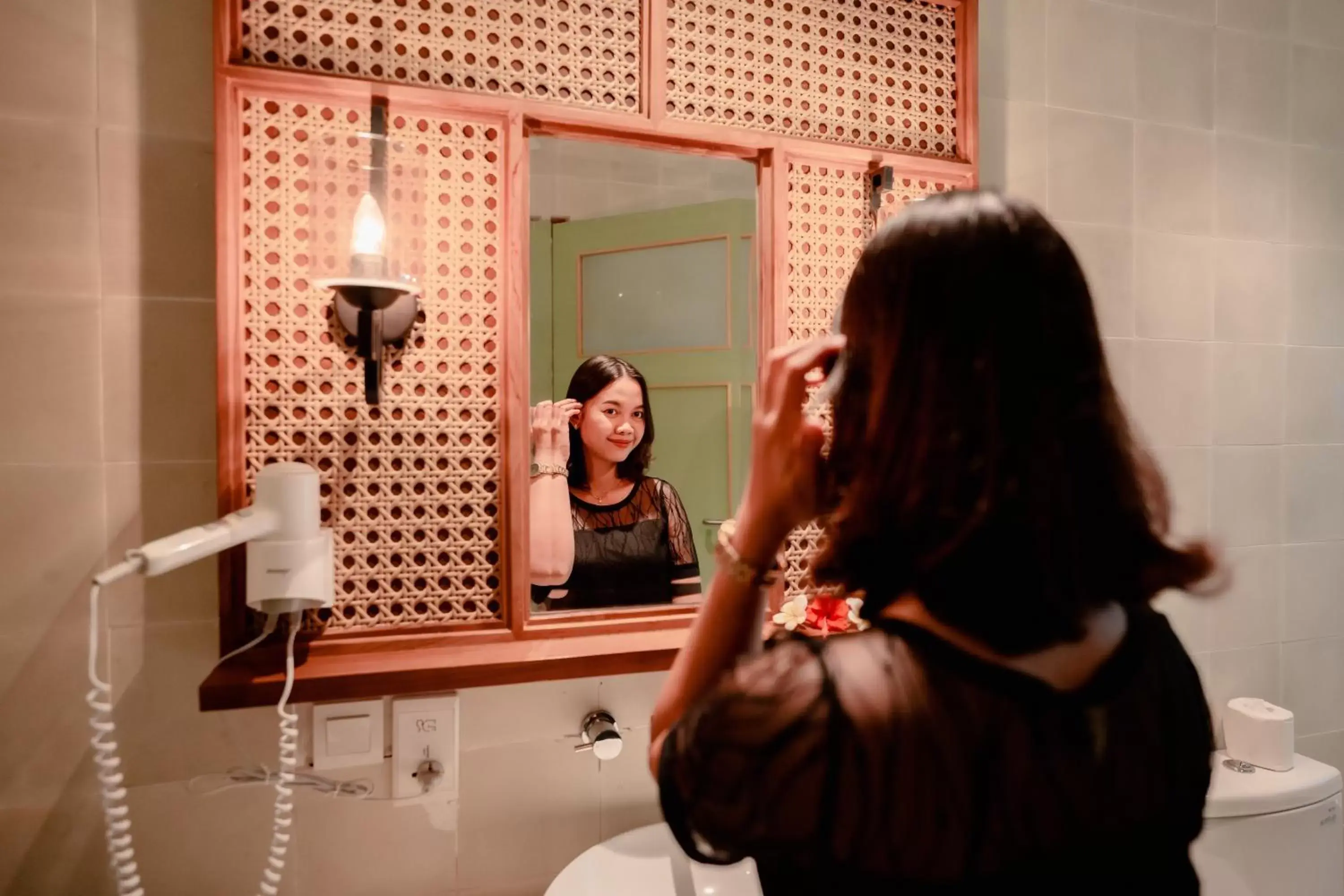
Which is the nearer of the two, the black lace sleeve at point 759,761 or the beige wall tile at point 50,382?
the black lace sleeve at point 759,761

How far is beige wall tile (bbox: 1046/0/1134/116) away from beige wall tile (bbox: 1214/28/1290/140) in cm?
20

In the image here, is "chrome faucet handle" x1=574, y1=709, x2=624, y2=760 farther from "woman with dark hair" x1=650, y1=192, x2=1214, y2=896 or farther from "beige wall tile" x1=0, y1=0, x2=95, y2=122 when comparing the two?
"beige wall tile" x1=0, y1=0, x2=95, y2=122

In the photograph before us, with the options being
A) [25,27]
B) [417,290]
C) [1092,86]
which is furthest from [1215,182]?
[25,27]

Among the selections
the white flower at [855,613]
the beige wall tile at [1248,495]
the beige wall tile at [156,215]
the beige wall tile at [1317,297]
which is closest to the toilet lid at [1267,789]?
the beige wall tile at [1248,495]

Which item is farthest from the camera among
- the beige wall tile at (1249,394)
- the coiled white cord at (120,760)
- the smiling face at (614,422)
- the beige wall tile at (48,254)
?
the beige wall tile at (1249,394)

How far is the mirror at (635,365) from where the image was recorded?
0.99 m

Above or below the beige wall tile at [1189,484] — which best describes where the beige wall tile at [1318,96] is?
above

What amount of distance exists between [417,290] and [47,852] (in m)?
0.76

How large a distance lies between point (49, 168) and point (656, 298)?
708 mm

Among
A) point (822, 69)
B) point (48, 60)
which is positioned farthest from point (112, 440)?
→ point (822, 69)

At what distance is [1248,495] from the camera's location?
1.38m

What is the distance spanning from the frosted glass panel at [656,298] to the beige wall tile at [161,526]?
50cm

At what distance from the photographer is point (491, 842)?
98 centimetres

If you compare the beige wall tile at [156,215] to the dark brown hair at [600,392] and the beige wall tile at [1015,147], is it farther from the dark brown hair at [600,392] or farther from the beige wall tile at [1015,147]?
the beige wall tile at [1015,147]
